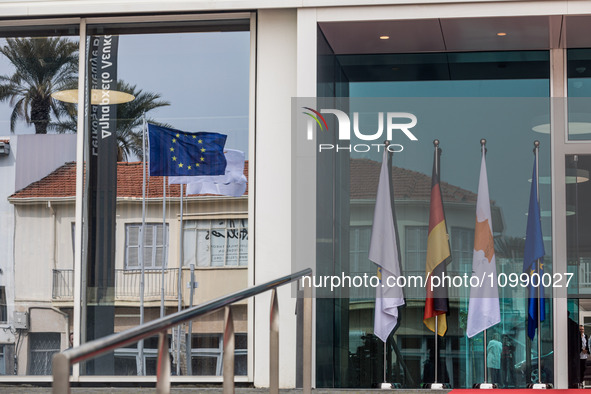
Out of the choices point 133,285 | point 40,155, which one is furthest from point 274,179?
point 40,155

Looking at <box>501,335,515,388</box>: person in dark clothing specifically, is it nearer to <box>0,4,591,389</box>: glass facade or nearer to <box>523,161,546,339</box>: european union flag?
<box>0,4,591,389</box>: glass facade

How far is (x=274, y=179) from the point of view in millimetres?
5883

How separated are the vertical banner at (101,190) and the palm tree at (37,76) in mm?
212

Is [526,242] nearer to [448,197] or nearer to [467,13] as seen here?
[448,197]

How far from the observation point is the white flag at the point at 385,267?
236 inches

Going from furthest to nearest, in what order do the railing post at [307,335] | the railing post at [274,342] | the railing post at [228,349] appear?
1. the railing post at [307,335]
2. the railing post at [274,342]
3. the railing post at [228,349]

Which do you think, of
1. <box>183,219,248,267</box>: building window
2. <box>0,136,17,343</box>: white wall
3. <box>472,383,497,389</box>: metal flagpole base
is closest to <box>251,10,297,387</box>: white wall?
<box>183,219,248,267</box>: building window

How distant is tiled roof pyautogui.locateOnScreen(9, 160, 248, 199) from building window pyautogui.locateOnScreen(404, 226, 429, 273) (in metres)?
1.37

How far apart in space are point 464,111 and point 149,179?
2473mm

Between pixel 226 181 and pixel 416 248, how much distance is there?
1.52m

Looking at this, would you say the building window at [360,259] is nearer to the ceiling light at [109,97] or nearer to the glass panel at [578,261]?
the glass panel at [578,261]

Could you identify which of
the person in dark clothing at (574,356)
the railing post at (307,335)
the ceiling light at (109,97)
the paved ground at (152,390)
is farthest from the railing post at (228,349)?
the person in dark clothing at (574,356)

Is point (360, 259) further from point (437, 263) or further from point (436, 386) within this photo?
point (436, 386)

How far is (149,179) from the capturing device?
6055 millimetres
